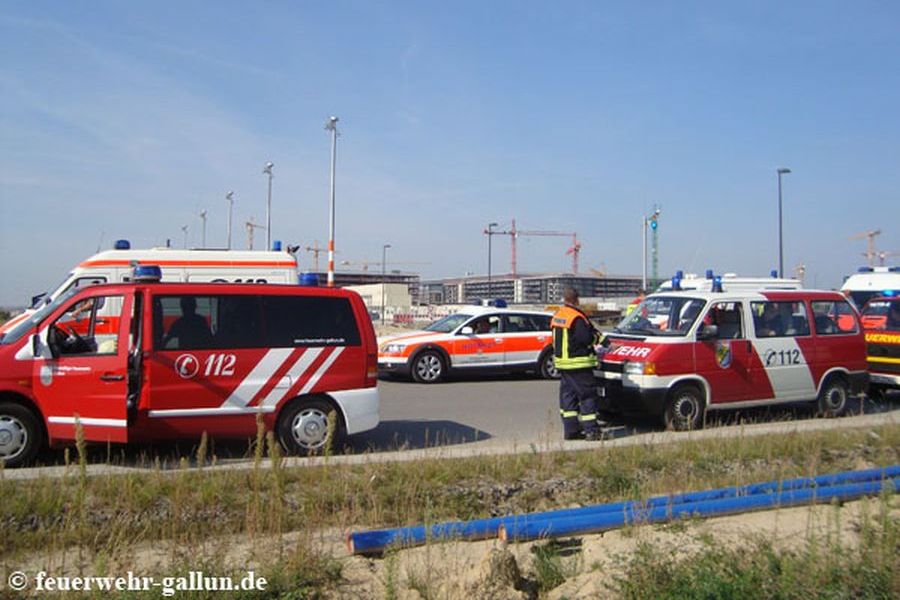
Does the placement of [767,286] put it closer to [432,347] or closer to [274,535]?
[432,347]

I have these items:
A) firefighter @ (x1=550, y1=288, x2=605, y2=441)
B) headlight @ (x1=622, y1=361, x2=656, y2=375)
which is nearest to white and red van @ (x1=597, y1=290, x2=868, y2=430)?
headlight @ (x1=622, y1=361, x2=656, y2=375)

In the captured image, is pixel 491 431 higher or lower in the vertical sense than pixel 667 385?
lower

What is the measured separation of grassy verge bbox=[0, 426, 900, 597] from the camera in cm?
529

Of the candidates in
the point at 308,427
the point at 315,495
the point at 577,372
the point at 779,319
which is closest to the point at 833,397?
the point at 779,319

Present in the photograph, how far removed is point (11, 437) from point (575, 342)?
6253mm

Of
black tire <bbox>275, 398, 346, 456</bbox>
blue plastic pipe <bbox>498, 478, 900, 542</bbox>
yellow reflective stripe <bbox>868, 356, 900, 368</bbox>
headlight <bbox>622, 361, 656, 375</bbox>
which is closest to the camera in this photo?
blue plastic pipe <bbox>498, 478, 900, 542</bbox>

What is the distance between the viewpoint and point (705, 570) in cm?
463

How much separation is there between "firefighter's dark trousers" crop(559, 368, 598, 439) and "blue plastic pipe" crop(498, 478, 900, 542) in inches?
118

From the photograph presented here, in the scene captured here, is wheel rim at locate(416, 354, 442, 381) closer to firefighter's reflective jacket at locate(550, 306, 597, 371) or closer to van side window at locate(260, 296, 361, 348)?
firefighter's reflective jacket at locate(550, 306, 597, 371)

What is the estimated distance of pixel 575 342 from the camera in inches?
369

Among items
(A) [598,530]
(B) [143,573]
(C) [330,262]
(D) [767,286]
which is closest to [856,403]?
(D) [767,286]

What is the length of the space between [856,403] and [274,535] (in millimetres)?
9947

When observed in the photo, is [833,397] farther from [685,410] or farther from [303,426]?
[303,426]

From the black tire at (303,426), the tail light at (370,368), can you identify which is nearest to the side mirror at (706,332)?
the tail light at (370,368)
